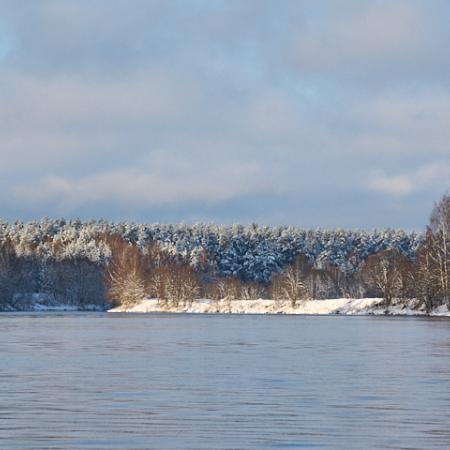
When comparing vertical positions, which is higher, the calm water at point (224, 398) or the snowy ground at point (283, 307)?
the snowy ground at point (283, 307)

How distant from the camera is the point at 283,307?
14950 centimetres

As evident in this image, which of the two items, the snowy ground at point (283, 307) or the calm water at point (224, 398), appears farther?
the snowy ground at point (283, 307)

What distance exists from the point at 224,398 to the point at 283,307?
406ft

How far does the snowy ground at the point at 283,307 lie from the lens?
412ft

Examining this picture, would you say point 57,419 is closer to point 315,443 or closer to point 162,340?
point 315,443

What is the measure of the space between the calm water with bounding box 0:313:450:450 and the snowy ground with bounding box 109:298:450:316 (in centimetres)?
7502

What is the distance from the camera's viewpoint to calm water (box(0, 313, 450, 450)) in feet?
64.2

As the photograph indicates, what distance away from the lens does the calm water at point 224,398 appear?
19.6 meters

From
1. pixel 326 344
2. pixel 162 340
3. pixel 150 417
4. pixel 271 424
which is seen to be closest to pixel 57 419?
pixel 150 417

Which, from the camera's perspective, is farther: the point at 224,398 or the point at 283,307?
the point at 283,307

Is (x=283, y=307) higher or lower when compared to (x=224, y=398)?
higher

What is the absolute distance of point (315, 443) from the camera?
1902 cm

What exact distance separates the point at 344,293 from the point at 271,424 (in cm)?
15921

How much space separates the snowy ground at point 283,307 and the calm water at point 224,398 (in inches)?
2953
